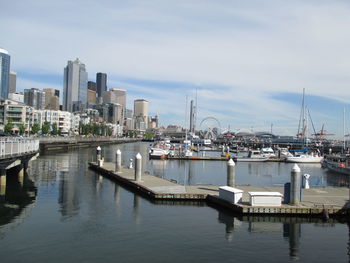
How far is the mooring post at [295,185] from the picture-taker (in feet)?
99.8

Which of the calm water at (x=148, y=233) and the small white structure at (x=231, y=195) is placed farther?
the small white structure at (x=231, y=195)

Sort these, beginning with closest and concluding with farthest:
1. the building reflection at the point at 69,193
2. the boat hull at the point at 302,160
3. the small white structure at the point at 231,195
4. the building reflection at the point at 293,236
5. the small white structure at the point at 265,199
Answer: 1. the building reflection at the point at 293,236
2. the small white structure at the point at 265,199
3. the building reflection at the point at 69,193
4. the small white structure at the point at 231,195
5. the boat hull at the point at 302,160

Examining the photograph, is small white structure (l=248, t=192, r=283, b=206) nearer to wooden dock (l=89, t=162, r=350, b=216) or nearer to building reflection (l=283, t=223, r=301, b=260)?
wooden dock (l=89, t=162, r=350, b=216)

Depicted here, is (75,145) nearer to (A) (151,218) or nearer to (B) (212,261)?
(A) (151,218)

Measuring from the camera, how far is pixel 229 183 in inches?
1563

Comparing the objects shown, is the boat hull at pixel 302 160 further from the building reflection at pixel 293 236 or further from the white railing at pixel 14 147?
the building reflection at pixel 293 236

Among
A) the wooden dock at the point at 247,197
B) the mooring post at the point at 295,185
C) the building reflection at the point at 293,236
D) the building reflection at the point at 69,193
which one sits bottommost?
the building reflection at the point at 293,236

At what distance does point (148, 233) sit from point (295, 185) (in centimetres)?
1278

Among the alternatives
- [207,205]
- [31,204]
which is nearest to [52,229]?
[31,204]

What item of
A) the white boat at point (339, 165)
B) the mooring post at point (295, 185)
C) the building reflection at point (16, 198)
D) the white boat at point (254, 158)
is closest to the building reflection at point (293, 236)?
the mooring post at point (295, 185)

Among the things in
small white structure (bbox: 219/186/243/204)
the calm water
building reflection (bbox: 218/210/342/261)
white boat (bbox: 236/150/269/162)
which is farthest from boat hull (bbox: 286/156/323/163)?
building reflection (bbox: 218/210/342/261)

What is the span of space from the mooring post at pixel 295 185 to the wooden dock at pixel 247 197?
593 mm

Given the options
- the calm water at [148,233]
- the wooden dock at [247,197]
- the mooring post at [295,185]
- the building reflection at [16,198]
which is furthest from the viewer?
the mooring post at [295,185]

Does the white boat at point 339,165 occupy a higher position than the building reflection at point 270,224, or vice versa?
the white boat at point 339,165
